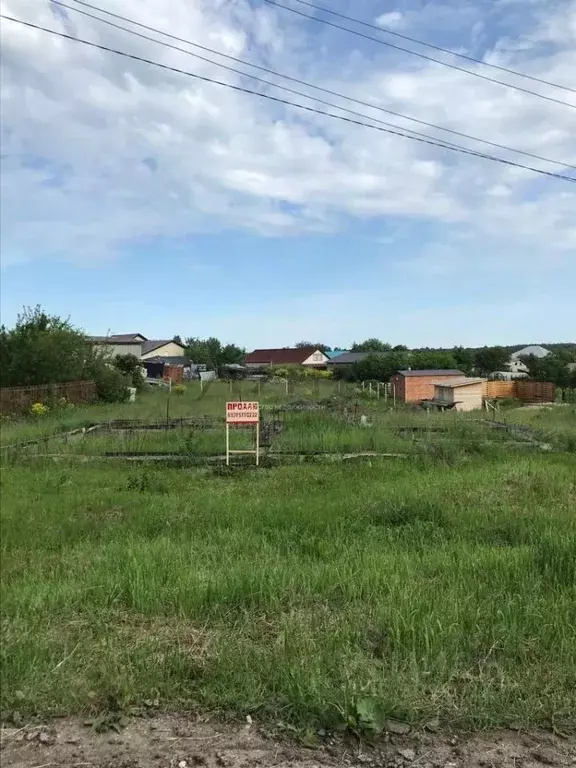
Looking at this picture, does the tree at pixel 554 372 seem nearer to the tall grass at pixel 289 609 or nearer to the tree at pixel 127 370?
the tree at pixel 127 370

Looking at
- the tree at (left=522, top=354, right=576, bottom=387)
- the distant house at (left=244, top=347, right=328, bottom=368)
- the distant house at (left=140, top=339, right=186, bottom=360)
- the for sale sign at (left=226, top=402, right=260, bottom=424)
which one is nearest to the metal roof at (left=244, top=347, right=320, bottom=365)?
the distant house at (left=244, top=347, right=328, bottom=368)

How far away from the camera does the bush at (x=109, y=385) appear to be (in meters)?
5.41

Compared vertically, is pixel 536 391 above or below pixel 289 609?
above

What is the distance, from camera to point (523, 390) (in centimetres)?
3756

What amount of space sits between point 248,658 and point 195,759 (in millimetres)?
665

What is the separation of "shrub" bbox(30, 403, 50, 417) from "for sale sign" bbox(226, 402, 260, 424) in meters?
6.50

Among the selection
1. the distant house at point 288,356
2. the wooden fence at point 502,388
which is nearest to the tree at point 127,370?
the wooden fence at point 502,388

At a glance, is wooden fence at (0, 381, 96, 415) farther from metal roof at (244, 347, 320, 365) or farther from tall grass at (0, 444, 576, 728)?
metal roof at (244, 347, 320, 365)

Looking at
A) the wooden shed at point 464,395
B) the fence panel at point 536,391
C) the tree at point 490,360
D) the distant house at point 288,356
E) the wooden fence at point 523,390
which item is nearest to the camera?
the wooden shed at point 464,395

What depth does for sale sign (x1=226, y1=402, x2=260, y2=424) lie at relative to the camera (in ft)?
34.8

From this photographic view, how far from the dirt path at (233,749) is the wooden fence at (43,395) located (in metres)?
2.01

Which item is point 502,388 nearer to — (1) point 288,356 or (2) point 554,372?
(2) point 554,372

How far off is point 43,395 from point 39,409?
0.11 m

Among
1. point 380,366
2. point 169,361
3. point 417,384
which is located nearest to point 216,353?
point 169,361
